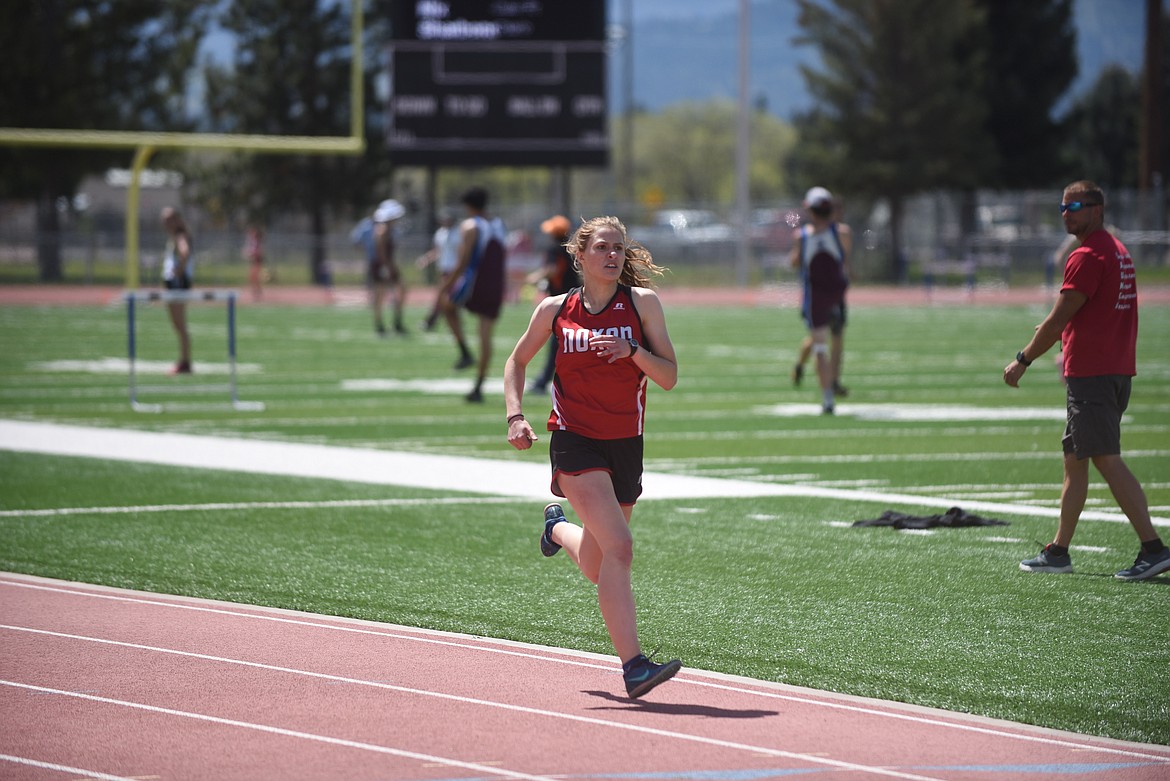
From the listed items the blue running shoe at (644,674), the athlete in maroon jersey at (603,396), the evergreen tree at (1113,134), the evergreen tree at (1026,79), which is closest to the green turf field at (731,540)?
the blue running shoe at (644,674)

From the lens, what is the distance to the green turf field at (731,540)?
6828 mm

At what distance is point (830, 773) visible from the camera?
5.24m

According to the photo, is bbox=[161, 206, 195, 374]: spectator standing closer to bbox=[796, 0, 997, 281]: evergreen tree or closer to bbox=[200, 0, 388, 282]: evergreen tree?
bbox=[200, 0, 388, 282]: evergreen tree

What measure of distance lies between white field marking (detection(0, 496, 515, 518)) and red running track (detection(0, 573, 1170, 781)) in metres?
3.25

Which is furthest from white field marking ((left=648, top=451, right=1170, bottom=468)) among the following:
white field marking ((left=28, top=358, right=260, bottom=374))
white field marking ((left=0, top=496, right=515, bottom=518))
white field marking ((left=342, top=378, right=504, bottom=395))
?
white field marking ((left=28, top=358, right=260, bottom=374))

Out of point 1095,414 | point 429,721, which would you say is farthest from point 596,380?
point 1095,414

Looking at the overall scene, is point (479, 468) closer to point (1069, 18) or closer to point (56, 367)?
point (56, 367)

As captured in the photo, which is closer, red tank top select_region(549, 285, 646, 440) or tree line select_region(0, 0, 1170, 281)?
red tank top select_region(549, 285, 646, 440)

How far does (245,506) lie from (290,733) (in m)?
5.18

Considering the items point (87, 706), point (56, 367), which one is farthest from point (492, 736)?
point (56, 367)

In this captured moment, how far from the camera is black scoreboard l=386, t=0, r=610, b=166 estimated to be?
35.0 metres

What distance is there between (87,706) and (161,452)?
24.3 feet

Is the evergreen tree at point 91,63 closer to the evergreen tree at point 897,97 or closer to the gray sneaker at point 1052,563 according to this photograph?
the evergreen tree at point 897,97

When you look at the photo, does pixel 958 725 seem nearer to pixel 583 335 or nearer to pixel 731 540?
pixel 583 335
